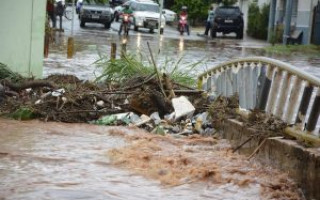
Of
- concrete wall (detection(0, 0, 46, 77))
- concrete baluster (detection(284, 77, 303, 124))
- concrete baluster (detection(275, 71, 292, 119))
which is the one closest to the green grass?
concrete wall (detection(0, 0, 46, 77))

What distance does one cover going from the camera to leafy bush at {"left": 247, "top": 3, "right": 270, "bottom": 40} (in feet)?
129

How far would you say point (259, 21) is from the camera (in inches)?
1565

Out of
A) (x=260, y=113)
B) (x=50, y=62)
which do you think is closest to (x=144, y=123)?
(x=260, y=113)

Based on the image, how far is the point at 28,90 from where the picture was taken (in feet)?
35.8

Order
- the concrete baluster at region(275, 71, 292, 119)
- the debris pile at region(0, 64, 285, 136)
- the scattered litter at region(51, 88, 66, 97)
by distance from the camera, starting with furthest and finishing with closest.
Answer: the scattered litter at region(51, 88, 66, 97), the debris pile at region(0, 64, 285, 136), the concrete baluster at region(275, 71, 292, 119)

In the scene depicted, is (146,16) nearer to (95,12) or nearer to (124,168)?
(95,12)

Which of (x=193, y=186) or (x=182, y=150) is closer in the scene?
(x=193, y=186)

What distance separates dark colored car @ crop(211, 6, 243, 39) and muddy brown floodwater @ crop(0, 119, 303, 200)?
94.1 ft

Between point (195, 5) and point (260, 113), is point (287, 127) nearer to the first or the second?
point (260, 113)

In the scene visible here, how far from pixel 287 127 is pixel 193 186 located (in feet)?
4.36

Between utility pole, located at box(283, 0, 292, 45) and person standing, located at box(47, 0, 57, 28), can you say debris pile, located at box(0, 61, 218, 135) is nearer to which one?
person standing, located at box(47, 0, 57, 28)

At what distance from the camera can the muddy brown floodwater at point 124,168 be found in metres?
6.18

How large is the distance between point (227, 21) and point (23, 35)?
25621 mm

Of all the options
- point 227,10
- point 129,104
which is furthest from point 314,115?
point 227,10
